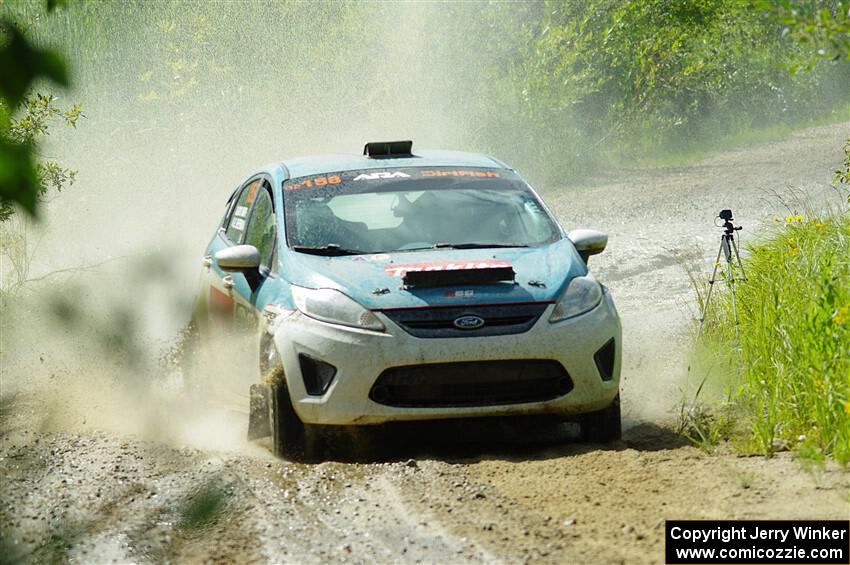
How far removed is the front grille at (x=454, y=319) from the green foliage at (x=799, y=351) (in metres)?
1.21

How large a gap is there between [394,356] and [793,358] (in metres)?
1.99

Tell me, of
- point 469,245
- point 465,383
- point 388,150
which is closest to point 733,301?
point 469,245

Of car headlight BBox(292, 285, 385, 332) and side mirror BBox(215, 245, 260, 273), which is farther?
side mirror BBox(215, 245, 260, 273)

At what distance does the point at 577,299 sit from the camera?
609 cm

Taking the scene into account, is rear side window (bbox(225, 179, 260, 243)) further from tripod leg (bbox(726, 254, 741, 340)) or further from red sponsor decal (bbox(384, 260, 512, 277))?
tripod leg (bbox(726, 254, 741, 340))

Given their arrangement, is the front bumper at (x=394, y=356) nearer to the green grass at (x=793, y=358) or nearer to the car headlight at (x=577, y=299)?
the car headlight at (x=577, y=299)

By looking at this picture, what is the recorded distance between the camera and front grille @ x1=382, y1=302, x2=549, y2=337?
5766 millimetres

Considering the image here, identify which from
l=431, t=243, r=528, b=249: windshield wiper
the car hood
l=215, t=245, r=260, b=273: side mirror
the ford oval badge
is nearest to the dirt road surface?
the ford oval badge

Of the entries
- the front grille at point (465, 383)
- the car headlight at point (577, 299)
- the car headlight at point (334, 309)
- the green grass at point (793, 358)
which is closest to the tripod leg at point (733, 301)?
the green grass at point (793, 358)

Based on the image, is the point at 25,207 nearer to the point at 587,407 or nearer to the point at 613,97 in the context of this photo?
the point at 587,407

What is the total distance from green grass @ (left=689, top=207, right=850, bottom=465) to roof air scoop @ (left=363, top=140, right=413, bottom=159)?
2289 mm

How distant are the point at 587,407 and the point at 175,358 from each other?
3.29m

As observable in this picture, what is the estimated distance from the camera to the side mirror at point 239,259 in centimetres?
645

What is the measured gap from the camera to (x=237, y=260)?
6.45 meters
